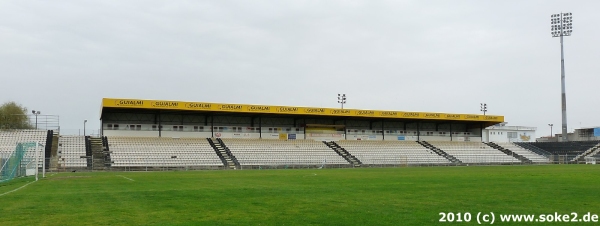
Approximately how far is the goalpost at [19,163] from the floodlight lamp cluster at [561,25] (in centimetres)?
7016

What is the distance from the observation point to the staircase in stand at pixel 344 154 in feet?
201

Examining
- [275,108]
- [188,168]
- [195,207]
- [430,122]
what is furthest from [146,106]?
[195,207]

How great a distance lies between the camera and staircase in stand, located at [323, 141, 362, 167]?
201ft

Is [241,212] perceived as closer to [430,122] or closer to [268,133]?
[268,133]

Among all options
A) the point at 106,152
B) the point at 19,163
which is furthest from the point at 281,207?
the point at 106,152

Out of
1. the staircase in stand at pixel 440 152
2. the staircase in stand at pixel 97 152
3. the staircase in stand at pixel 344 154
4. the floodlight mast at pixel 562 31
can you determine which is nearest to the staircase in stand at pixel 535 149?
the floodlight mast at pixel 562 31

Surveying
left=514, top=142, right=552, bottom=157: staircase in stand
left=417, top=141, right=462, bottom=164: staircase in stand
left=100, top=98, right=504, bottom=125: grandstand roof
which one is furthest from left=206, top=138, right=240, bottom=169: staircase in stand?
left=514, top=142, right=552, bottom=157: staircase in stand

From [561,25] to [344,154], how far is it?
3835 centimetres

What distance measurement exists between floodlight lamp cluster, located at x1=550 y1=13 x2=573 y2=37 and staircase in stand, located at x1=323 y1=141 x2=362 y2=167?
37248 millimetres

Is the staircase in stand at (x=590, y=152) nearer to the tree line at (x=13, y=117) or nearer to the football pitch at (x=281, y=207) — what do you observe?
the football pitch at (x=281, y=207)

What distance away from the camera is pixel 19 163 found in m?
35.7

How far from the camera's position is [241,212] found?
12461 mm

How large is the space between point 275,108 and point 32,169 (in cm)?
3260

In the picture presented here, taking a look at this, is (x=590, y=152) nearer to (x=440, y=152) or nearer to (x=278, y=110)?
(x=440, y=152)
